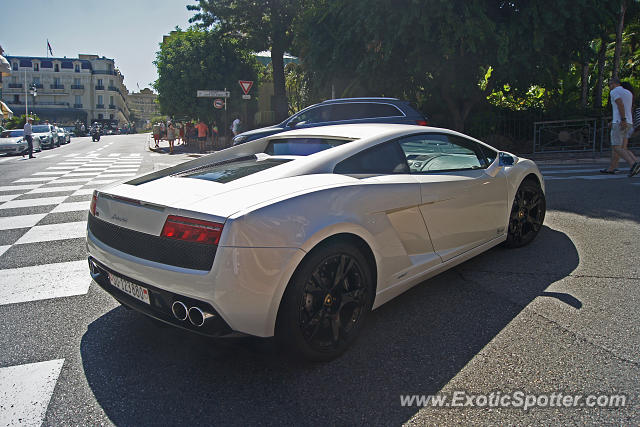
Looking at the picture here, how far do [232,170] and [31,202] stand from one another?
651 cm

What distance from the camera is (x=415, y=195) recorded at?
3.10m

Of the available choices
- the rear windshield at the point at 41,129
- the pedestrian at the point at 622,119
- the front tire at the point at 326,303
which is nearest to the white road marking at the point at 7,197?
the front tire at the point at 326,303

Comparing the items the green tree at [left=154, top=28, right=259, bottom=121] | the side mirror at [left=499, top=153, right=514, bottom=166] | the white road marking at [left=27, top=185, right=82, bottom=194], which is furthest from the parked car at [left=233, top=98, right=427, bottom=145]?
the green tree at [left=154, top=28, right=259, bottom=121]

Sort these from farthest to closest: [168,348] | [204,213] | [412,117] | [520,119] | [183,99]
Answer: [183,99] < [520,119] < [412,117] < [168,348] < [204,213]

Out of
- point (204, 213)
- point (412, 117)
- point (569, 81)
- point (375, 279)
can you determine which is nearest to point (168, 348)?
point (204, 213)

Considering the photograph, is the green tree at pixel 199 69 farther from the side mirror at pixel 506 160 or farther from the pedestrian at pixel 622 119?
the side mirror at pixel 506 160

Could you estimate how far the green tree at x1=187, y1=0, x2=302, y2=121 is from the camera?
2495 centimetres

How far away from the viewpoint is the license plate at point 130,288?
2527mm

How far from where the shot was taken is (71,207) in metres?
7.44

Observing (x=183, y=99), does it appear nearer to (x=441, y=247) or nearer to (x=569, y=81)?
(x=569, y=81)

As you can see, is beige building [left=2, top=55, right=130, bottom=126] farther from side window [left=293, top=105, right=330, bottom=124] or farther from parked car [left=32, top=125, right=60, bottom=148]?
side window [left=293, top=105, right=330, bottom=124]

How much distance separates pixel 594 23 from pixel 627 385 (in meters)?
13.7

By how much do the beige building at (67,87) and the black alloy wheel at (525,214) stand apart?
94.1 metres

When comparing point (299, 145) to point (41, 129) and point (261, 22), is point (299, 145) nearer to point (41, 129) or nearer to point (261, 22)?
point (261, 22)
